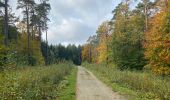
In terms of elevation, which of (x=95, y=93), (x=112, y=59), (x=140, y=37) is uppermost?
(x=140, y=37)

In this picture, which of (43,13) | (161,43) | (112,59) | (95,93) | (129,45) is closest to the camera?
(95,93)

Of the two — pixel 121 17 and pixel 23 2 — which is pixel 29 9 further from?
pixel 121 17

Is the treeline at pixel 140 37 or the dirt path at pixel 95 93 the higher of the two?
the treeline at pixel 140 37

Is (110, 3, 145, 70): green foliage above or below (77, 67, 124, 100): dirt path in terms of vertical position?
above

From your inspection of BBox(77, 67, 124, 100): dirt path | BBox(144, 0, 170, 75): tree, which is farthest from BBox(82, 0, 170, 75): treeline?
BBox(77, 67, 124, 100): dirt path

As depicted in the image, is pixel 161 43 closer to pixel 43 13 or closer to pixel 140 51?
pixel 140 51

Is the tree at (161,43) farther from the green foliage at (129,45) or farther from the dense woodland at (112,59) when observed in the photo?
the green foliage at (129,45)

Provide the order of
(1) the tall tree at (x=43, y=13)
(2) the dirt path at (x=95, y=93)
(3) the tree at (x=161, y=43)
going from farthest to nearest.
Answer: (1) the tall tree at (x=43, y=13)
(3) the tree at (x=161, y=43)
(2) the dirt path at (x=95, y=93)

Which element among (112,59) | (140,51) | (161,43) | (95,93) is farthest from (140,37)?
(95,93)

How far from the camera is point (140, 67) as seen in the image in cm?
5388

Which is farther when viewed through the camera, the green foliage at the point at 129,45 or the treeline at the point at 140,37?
the green foliage at the point at 129,45

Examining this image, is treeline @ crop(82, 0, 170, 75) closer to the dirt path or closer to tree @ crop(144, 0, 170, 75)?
tree @ crop(144, 0, 170, 75)

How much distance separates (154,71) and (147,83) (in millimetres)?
13691

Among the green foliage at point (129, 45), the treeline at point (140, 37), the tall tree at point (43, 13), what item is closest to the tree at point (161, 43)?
the treeline at point (140, 37)
